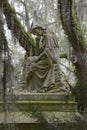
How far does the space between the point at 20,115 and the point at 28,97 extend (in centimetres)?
82

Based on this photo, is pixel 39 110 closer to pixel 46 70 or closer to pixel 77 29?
pixel 46 70

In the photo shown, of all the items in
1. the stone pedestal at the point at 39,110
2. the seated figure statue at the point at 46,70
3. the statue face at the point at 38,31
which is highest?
the statue face at the point at 38,31

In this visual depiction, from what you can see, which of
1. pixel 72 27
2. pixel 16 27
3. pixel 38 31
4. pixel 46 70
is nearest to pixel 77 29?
pixel 72 27

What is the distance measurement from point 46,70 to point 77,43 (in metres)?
1.11

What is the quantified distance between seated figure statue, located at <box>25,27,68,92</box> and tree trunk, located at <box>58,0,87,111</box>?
415 mm

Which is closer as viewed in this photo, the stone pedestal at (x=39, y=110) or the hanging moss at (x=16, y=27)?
the stone pedestal at (x=39, y=110)

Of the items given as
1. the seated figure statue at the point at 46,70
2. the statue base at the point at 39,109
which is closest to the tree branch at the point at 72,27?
the seated figure statue at the point at 46,70

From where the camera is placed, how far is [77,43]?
392 inches

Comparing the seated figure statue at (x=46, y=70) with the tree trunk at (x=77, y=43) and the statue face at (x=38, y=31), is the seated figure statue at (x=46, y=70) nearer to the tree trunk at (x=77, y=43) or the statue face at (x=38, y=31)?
the statue face at (x=38, y=31)

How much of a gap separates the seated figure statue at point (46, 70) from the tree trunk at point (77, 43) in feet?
1.36

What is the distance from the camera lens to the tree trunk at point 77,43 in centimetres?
942

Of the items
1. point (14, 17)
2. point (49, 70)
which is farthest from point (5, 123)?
point (14, 17)

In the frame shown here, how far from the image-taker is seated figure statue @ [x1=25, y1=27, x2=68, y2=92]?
9.17 metres

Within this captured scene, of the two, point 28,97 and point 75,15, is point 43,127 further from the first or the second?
point 75,15
